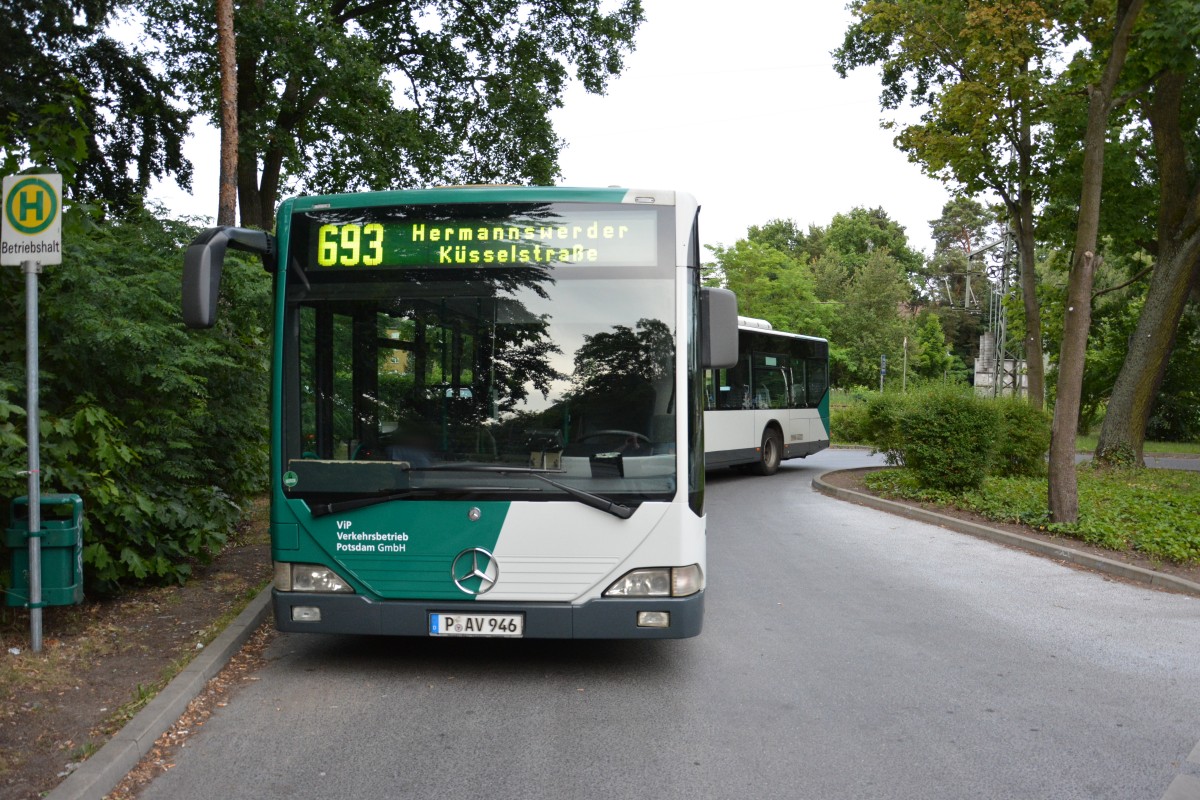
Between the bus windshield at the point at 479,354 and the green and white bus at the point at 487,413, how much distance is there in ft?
0.04

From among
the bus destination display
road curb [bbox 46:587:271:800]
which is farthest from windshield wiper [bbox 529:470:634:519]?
road curb [bbox 46:587:271:800]

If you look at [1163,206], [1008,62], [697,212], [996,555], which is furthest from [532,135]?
[697,212]

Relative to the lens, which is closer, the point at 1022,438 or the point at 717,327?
the point at 717,327

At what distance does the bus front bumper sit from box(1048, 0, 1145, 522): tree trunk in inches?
313

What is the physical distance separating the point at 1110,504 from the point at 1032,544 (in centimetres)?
294

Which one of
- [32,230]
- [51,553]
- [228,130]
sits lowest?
[51,553]

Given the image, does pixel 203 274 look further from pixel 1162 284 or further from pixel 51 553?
pixel 1162 284

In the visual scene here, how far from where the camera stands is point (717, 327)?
6.28 meters

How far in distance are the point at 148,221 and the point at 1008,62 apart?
13643mm

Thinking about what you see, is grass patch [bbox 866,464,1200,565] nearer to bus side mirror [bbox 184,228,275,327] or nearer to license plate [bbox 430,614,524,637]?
license plate [bbox 430,614,524,637]

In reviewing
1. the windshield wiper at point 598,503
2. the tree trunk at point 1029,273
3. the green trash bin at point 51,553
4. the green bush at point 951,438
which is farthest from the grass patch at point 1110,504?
the green trash bin at point 51,553

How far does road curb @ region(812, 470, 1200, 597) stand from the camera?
9.76m

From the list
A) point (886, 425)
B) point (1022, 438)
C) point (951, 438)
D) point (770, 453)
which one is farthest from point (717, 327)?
point (770, 453)

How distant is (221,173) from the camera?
12469 mm
